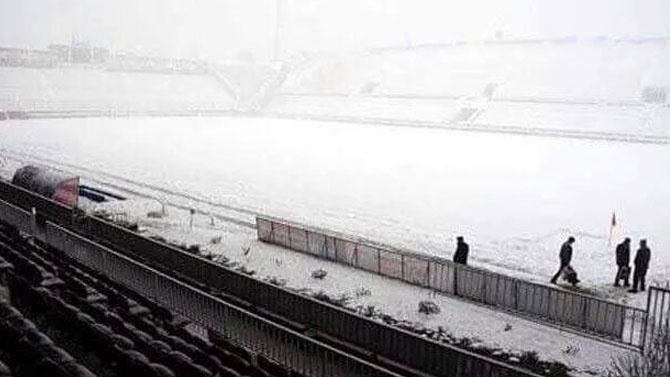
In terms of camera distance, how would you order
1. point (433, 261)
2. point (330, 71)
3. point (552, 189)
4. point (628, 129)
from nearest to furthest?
point (433, 261), point (552, 189), point (628, 129), point (330, 71)

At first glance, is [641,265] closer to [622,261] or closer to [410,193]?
[622,261]

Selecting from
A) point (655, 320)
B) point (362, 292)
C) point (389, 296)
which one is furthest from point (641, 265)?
point (362, 292)

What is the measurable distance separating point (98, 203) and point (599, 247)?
54.5 feet

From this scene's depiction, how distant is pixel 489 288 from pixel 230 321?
5694 mm

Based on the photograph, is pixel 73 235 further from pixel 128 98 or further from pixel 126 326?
pixel 128 98

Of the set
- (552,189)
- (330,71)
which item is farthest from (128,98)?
(552,189)

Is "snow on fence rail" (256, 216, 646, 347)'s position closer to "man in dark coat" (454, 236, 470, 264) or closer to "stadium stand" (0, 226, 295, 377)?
"man in dark coat" (454, 236, 470, 264)

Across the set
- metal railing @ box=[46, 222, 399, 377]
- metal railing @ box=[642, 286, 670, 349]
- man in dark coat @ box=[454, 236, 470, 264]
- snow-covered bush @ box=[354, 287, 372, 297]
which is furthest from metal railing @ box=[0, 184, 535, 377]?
man in dark coat @ box=[454, 236, 470, 264]

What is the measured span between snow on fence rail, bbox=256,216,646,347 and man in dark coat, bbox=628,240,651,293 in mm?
1830

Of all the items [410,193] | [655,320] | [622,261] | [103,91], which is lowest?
[655,320]

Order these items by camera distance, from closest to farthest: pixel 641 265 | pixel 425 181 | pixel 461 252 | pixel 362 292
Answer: pixel 362 292 → pixel 641 265 → pixel 461 252 → pixel 425 181

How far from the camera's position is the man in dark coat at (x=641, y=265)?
13.6 meters

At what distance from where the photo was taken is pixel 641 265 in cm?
1391

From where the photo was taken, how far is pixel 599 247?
17.9 m
